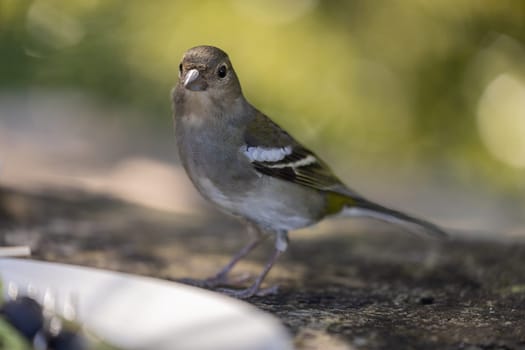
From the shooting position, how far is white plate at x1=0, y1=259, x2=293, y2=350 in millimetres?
1784

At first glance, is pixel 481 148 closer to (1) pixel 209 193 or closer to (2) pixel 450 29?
(2) pixel 450 29

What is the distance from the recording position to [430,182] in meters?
7.66

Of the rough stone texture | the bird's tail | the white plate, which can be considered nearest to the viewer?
the white plate

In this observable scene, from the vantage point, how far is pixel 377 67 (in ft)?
21.5

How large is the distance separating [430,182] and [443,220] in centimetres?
89

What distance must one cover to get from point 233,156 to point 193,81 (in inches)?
13.2

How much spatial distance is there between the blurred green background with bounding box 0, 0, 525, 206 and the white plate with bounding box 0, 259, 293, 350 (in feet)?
14.2

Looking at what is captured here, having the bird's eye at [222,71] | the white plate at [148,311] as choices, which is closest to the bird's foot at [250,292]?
the bird's eye at [222,71]

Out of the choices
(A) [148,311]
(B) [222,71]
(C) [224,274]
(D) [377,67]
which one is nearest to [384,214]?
(C) [224,274]

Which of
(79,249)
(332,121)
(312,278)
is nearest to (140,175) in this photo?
(332,121)

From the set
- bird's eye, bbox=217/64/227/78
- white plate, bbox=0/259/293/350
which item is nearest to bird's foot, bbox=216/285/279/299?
bird's eye, bbox=217/64/227/78

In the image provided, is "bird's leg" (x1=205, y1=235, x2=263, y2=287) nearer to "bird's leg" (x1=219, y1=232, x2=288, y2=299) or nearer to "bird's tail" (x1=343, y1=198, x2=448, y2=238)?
"bird's leg" (x1=219, y1=232, x2=288, y2=299)

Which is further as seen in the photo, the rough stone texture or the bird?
the bird

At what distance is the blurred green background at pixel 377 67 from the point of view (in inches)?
251
